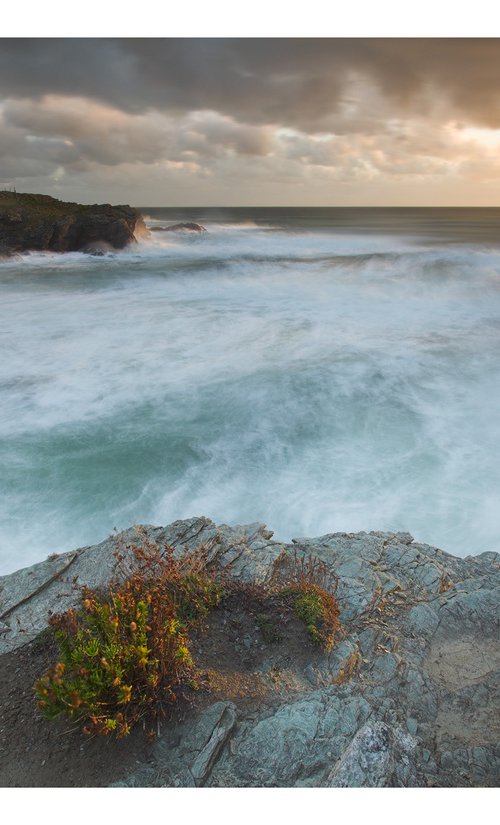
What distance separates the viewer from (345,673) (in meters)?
3.86

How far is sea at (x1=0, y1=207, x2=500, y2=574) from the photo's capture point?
7.84 m

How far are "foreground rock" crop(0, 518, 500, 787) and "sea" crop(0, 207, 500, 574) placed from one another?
6.80 feet

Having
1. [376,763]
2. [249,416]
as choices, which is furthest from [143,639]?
[249,416]

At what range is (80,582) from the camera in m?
4.84

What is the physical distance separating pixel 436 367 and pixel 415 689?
11843 millimetres

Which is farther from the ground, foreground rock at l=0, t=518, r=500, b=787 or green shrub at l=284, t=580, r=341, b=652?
green shrub at l=284, t=580, r=341, b=652

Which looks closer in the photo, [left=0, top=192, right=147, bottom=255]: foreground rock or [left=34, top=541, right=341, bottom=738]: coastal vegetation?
[left=34, top=541, right=341, bottom=738]: coastal vegetation

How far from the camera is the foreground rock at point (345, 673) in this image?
3.08m

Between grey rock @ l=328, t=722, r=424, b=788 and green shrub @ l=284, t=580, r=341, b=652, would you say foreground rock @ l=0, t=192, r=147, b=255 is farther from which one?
grey rock @ l=328, t=722, r=424, b=788

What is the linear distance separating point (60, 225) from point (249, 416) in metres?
31.6

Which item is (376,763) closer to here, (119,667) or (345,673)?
(345,673)

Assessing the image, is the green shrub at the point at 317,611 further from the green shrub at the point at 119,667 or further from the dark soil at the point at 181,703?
the green shrub at the point at 119,667

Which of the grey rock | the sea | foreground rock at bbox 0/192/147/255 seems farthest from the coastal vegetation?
foreground rock at bbox 0/192/147/255

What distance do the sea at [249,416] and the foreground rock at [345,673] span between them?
2.07 m
